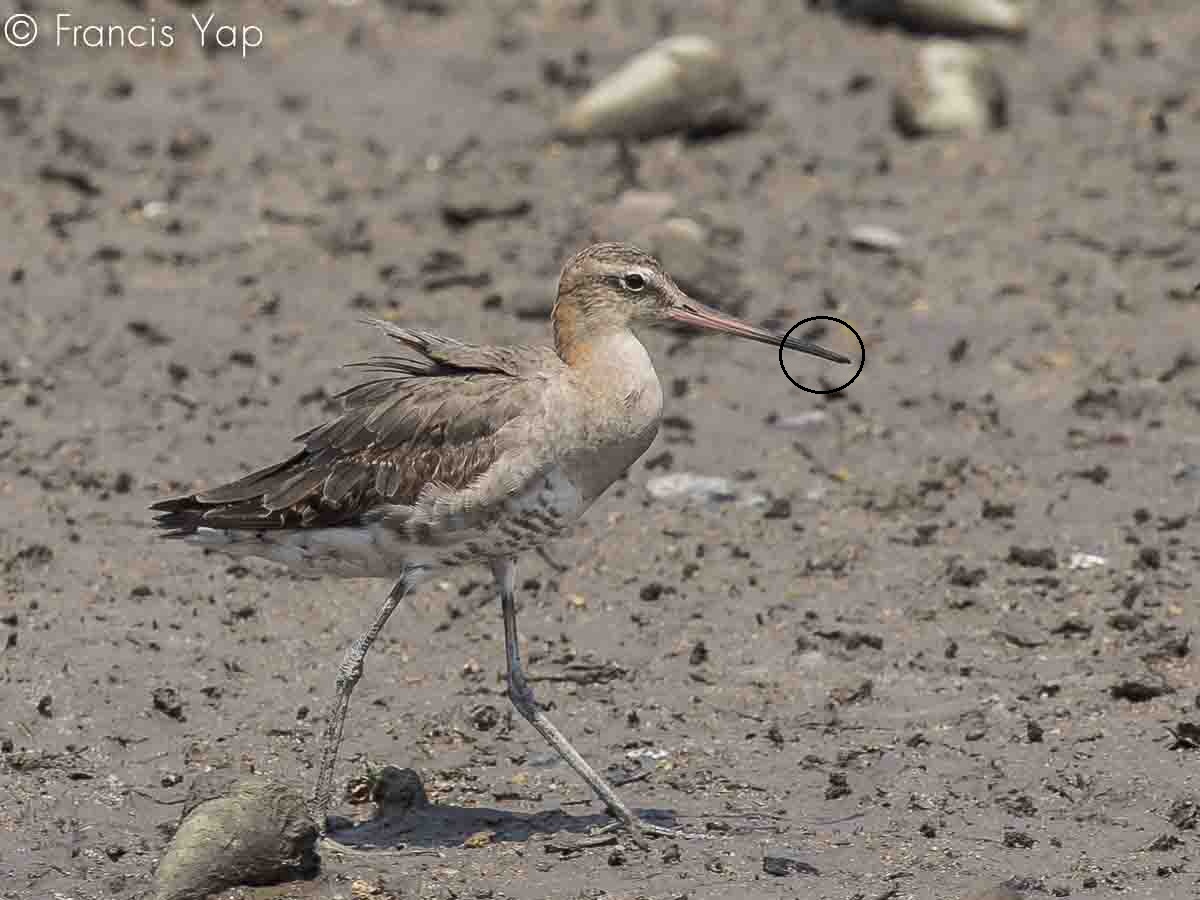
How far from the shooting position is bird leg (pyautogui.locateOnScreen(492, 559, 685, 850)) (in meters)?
8.03

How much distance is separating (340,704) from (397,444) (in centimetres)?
102

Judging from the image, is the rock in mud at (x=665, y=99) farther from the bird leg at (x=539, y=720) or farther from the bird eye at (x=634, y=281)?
the bird leg at (x=539, y=720)

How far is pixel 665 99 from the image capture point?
1438cm

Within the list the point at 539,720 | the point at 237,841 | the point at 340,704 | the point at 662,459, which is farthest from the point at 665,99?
the point at 237,841

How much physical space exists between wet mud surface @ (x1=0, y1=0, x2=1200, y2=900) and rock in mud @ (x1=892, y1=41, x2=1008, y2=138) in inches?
6.3

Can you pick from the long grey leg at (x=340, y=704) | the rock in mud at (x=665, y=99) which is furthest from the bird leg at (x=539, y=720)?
the rock in mud at (x=665, y=99)

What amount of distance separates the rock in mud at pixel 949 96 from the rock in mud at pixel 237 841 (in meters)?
8.42

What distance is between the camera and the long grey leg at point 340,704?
8.03m

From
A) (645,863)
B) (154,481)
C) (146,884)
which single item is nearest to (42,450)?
(154,481)

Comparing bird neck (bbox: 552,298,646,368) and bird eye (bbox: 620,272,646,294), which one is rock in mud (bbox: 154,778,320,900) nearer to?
bird neck (bbox: 552,298,646,368)

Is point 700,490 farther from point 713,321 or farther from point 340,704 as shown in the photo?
point 340,704

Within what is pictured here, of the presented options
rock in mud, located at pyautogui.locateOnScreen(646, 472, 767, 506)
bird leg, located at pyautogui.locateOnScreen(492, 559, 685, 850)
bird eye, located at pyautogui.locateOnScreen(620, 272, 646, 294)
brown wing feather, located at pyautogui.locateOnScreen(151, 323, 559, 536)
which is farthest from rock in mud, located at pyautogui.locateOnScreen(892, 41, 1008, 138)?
bird leg, located at pyautogui.locateOnScreen(492, 559, 685, 850)

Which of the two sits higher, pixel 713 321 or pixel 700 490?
pixel 713 321

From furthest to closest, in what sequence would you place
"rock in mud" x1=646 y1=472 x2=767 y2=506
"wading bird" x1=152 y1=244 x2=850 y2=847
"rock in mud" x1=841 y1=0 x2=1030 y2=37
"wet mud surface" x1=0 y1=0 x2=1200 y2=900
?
1. "rock in mud" x1=841 y1=0 x2=1030 y2=37
2. "rock in mud" x1=646 y1=472 x2=767 y2=506
3. "wet mud surface" x1=0 y1=0 x2=1200 y2=900
4. "wading bird" x1=152 y1=244 x2=850 y2=847
